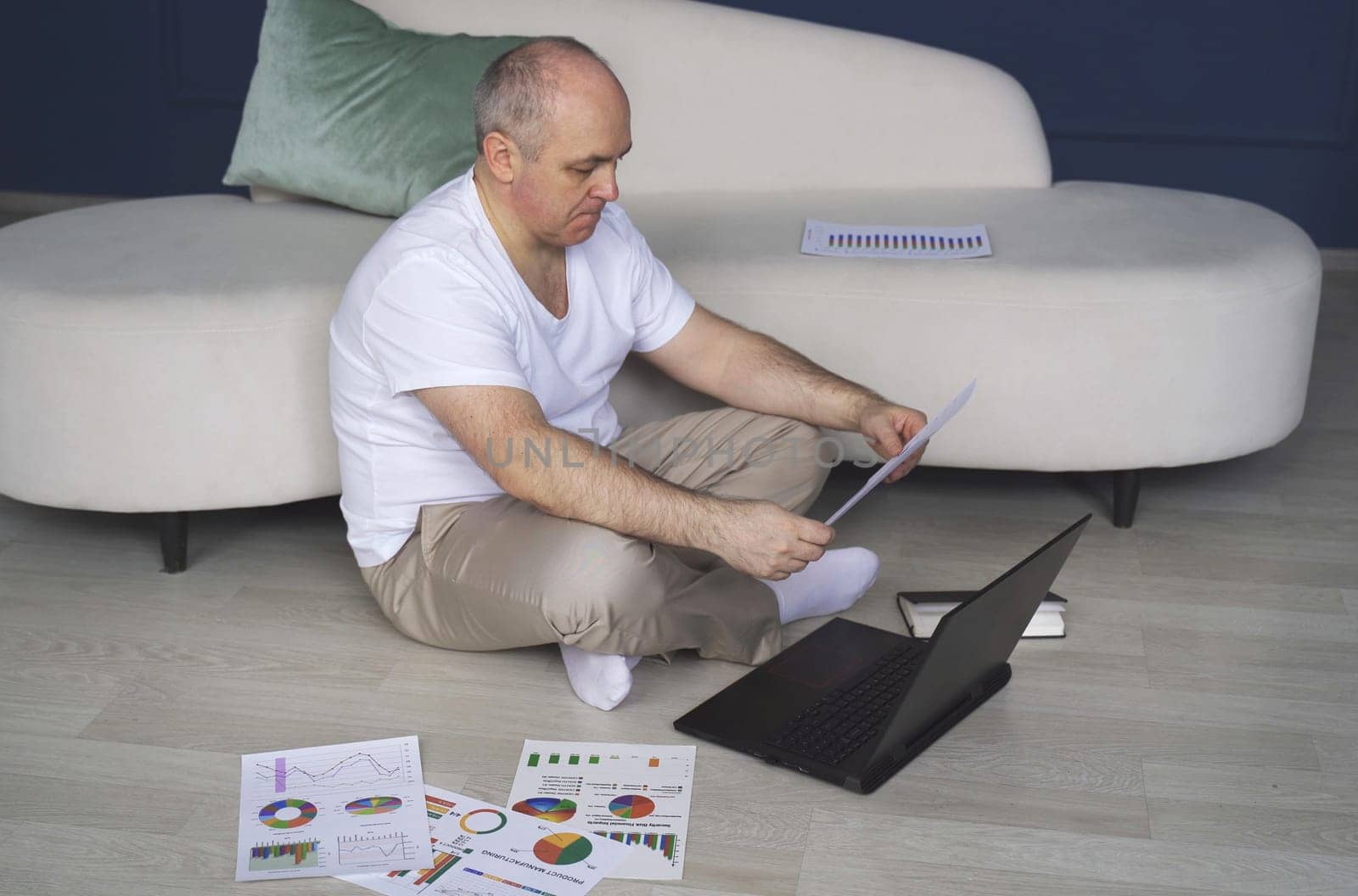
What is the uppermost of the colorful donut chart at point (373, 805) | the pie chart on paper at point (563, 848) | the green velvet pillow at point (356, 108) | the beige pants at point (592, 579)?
the green velvet pillow at point (356, 108)

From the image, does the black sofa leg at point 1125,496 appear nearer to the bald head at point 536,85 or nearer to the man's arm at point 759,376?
the man's arm at point 759,376

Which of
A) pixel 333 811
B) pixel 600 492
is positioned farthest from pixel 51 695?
pixel 600 492

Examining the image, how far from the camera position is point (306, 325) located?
2.31 m

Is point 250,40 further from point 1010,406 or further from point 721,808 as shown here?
point 721,808

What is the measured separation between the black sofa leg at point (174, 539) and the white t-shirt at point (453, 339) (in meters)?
0.37

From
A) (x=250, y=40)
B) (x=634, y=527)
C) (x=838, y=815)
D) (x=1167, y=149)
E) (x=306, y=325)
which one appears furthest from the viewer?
(x=250, y=40)

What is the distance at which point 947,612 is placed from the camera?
2.15 metres

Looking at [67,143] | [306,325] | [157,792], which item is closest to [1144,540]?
[306,325]

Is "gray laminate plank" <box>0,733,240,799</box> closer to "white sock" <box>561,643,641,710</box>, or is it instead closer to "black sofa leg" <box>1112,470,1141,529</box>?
"white sock" <box>561,643,641,710</box>

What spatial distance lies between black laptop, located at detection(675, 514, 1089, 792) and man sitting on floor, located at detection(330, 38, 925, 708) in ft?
0.32

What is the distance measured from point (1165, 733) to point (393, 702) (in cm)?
105

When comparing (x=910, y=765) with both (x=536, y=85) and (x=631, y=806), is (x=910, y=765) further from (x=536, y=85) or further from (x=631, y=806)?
(x=536, y=85)

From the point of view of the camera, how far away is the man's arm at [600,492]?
1852mm

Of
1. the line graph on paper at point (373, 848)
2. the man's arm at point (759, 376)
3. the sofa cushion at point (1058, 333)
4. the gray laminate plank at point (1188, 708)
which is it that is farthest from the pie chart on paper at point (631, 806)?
the sofa cushion at point (1058, 333)
